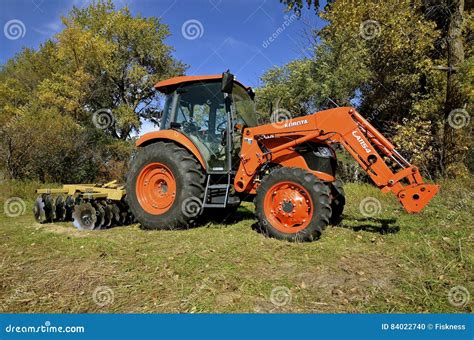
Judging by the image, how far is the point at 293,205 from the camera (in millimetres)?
5160

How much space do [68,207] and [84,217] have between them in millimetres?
843

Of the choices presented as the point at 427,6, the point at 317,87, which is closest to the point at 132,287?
the point at 317,87

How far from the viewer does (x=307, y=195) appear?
5.09 meters

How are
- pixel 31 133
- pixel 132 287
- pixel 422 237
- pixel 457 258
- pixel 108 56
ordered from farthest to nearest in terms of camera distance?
pixel 108 56 < pixel 31 133 < pixel 422 237 < pixel 457 258 < pixel 132 287

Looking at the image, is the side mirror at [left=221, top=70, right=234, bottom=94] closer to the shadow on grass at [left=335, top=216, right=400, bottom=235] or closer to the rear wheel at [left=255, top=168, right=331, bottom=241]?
the rear wheel at [left=255, top=168, right=331, bottom=241]

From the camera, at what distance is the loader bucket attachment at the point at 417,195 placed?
4766 millimetres

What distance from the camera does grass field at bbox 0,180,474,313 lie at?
10.8ft

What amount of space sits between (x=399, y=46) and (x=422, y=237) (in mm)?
9499

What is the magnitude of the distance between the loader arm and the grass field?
691 millimetres

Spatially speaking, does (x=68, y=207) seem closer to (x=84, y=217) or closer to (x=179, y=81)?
(x=84, y=217)

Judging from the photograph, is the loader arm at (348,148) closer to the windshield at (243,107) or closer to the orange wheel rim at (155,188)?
the windshield at (243,107)

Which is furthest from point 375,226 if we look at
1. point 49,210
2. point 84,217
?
point 49,210

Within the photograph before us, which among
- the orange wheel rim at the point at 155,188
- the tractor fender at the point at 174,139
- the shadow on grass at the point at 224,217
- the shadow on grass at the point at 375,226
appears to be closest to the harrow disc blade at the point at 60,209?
the orange wheel rim at the point at 155,188

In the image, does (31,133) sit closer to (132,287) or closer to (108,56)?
(132,287)
